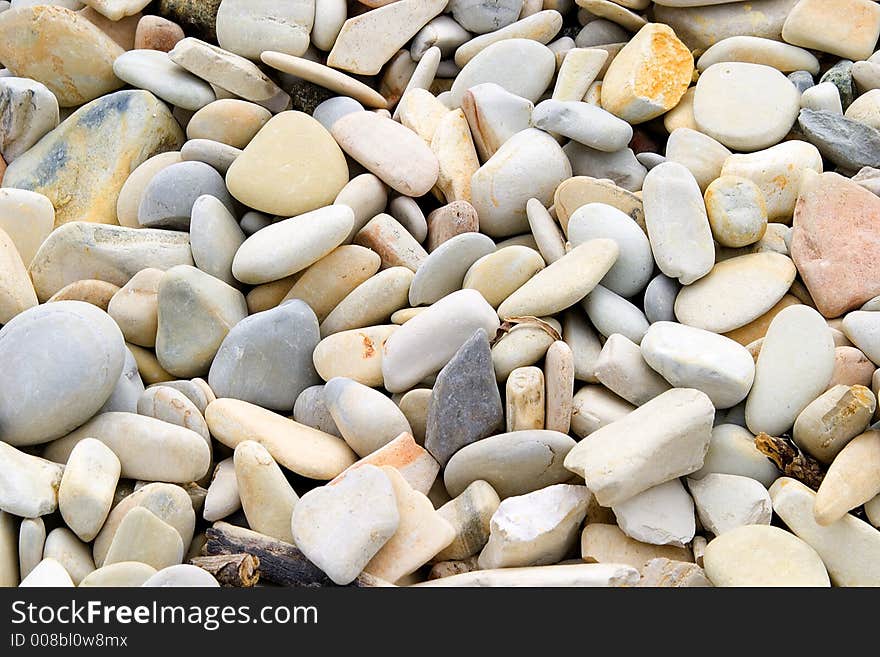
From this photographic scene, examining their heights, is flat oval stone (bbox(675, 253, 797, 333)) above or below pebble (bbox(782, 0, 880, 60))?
below

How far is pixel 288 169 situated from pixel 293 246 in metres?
0.17

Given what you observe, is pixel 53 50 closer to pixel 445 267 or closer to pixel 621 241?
pixel 445 267

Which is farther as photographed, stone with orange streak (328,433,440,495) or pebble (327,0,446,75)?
pebble (327,0,446,75)

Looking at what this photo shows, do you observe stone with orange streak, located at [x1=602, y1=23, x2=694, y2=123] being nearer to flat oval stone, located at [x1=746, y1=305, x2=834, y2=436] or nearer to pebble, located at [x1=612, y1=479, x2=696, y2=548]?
→ flat oval stone, located at [x1=746, y1=305, x2=834, y2=436]

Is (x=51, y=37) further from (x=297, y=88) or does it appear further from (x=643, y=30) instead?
(x=643, y=30)

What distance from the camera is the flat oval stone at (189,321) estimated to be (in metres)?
1.30

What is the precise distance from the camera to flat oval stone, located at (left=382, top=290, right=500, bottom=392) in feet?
4.02

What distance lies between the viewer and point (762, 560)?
1021 mm

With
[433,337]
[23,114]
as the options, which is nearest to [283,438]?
[433,337]

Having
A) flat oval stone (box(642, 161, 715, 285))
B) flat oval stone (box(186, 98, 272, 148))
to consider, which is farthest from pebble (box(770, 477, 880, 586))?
flat oval stone (box(186, 98, 272, 148))

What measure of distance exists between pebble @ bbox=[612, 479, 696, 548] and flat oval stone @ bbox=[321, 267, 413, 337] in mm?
421

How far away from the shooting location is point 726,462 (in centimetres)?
115

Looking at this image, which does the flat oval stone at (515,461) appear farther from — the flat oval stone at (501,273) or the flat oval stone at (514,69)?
the flat oval stone at (514,69)

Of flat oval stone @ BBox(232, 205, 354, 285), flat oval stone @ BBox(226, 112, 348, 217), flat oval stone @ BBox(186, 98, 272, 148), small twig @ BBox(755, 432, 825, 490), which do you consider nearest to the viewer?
small twig @ BBox(755, 432, 825, 490)
